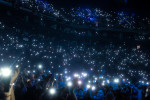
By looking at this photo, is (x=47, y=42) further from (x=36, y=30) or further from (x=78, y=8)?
(x=78, y=8)

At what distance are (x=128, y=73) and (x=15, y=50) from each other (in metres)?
9.67

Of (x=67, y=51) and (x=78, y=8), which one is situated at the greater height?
(x=78, y=8)

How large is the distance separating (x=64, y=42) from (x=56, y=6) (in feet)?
11.8

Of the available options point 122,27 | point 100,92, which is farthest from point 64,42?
point 100,92

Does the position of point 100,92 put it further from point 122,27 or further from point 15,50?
point 122,27

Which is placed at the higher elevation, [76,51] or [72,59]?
[76,51]

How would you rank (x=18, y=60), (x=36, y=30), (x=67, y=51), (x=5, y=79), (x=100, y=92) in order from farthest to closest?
1. (x=67, y=51)
2. (x=36, y=30)
3. (x=18, y=60)
4. (x=100, y=92)
5. (x=5, y=79)

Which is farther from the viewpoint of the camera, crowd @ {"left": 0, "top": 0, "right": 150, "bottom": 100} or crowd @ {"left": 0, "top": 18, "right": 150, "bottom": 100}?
crowd @ {"left": 0, "top": 0, "right": 150, "bottom": 100}

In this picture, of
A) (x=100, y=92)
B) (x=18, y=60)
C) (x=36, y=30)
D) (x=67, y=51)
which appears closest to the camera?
(x=100, y=92)

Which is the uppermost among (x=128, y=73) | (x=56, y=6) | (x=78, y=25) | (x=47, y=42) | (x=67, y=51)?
(x=56, y=6)

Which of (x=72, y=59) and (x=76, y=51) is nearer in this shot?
(x=72, y=59)

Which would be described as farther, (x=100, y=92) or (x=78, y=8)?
(x=78, y=8)

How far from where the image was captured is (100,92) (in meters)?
4.57

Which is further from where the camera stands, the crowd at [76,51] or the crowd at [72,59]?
the crowd at [76,51]
